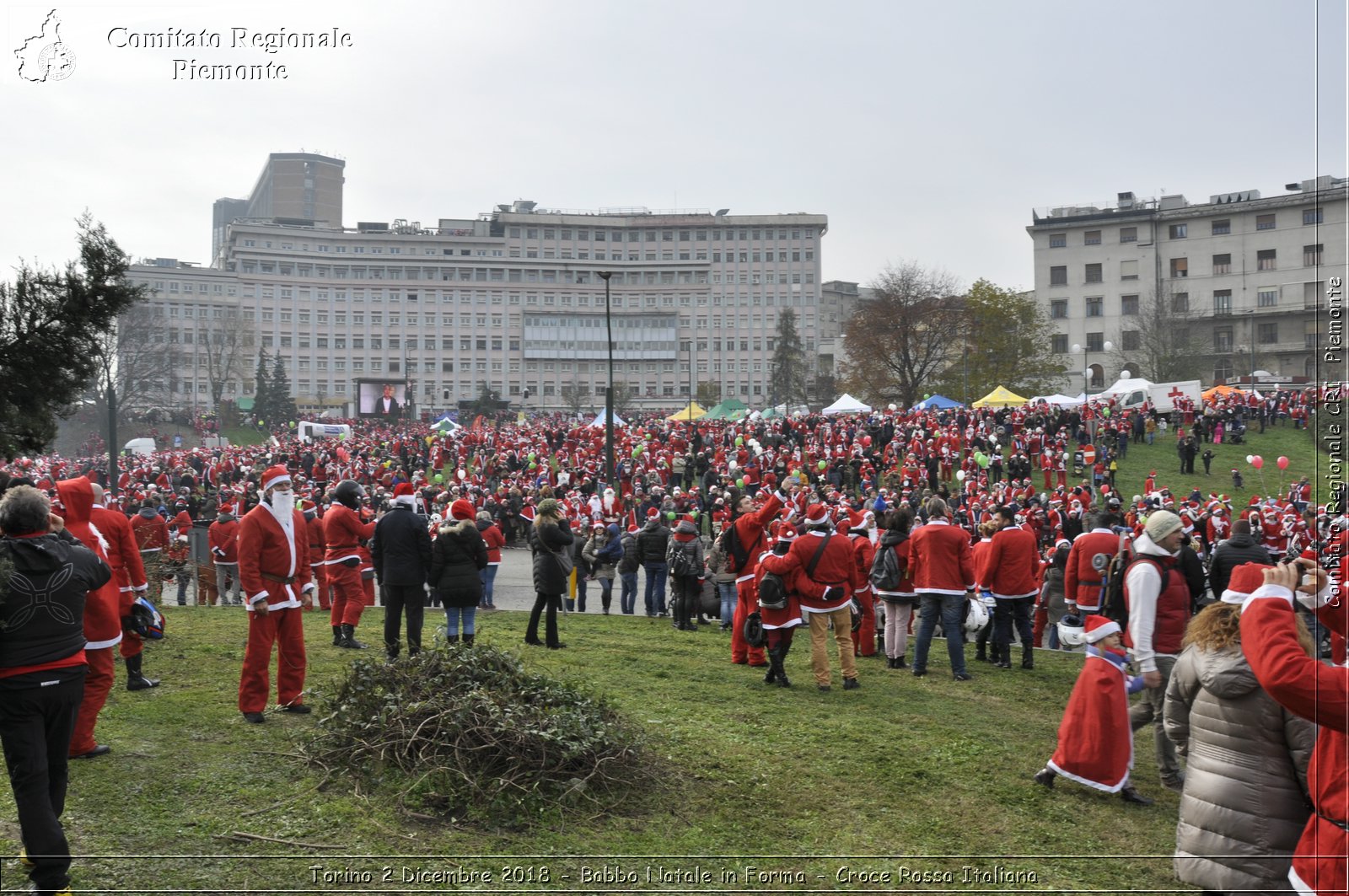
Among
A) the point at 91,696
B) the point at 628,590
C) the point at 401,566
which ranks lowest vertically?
the point at 628,590

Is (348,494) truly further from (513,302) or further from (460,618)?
(513,302)

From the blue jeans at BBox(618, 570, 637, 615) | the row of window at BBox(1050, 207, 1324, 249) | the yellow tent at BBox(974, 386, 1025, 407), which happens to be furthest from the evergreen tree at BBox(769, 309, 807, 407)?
the blue jeans at BBox(618, 570, 637, 615)

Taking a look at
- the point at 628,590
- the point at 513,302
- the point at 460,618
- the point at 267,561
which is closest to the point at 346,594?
the point at 460,618

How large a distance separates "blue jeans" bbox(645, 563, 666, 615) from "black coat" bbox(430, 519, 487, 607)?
5.25m

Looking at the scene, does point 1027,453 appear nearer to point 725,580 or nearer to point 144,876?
point 725,580

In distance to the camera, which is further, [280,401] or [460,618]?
[280,401]

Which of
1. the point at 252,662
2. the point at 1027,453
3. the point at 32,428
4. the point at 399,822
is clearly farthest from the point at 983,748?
the point at 1027,453

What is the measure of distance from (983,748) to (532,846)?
3722mm

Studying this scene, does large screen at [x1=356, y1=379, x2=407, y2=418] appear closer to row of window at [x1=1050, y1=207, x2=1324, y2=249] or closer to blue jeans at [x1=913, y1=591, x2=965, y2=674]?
row of window at [x1=1050, y1=207, x2=1324, y2=249]

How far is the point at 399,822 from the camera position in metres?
5.31

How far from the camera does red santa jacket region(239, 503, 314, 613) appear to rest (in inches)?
283

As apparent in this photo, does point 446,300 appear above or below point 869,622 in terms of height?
above

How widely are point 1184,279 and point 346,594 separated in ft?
262

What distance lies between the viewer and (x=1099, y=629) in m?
6.38
